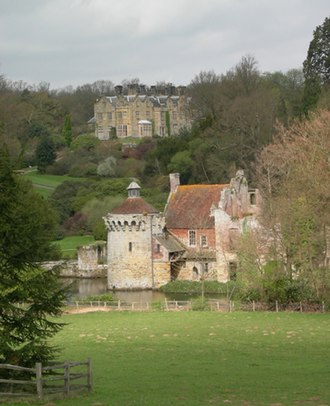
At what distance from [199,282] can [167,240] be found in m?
4.10

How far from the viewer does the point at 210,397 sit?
18.7 meters

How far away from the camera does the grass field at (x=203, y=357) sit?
1892 cm

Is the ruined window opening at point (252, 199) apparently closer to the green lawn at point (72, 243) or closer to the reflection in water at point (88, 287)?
the reflection in water at point (88, 287)

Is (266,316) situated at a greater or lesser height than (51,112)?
lesser

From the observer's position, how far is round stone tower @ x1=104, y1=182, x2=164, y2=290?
186ft

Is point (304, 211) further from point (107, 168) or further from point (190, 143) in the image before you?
point (107, 168)

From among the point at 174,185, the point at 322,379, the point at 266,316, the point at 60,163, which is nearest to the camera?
the point at 322,379

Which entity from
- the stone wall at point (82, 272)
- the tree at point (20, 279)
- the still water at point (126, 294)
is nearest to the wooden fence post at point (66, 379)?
the tree at point (20, 279)

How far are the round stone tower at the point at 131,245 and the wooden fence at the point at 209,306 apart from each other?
10962 millimetres

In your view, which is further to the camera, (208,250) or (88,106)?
(88,106)

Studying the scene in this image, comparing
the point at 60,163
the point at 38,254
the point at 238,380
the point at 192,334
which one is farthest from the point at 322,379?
the point at 60,163

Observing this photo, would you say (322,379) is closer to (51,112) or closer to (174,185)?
(174,185)

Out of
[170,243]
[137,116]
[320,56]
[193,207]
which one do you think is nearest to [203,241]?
[170,243]

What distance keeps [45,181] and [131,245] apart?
36118 millimetres
